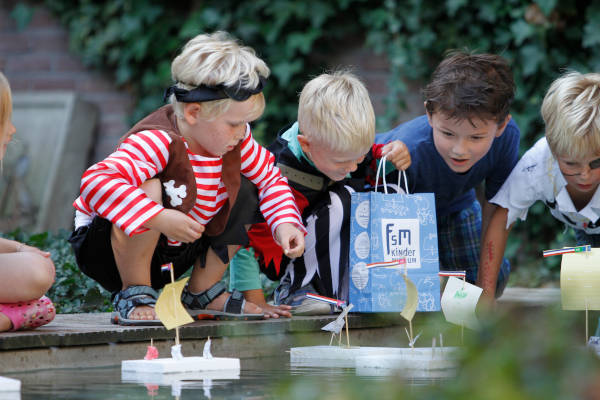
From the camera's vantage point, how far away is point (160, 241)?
2.97 m

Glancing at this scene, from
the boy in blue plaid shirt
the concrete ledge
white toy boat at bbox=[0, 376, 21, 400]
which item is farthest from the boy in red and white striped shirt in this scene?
white toy boat at bbox=[0, 376, 21, 400]

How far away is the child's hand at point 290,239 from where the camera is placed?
293 centimetres

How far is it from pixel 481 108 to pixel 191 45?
111cm

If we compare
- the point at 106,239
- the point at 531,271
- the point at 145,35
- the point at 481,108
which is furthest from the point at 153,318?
the point at 145,35

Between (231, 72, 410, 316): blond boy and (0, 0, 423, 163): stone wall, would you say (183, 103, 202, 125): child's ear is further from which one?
(0, 0, 423, 163): stone wall

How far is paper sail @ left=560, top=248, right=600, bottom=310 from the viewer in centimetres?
271

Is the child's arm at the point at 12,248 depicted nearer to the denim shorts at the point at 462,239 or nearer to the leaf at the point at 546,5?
the denim shorts at the point at 462,239

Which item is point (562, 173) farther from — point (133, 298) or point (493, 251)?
point (133, 298)

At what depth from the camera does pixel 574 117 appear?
3105 millimetres

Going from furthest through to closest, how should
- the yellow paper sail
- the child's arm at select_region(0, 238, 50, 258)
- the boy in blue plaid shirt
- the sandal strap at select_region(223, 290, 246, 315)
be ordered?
the boy in blue plaid shirt < the sandal strap at select_region(223, 290, 246, 315) < the child's arm at select_region(0, 238, 50, 258) < the yellow paper sail

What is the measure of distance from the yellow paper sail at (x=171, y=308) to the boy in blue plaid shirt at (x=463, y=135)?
55.0 inches

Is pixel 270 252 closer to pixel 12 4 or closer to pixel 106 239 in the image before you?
pixel 106 239

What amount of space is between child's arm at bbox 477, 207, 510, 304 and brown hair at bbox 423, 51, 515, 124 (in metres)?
0.41

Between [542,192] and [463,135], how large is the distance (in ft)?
1.34
